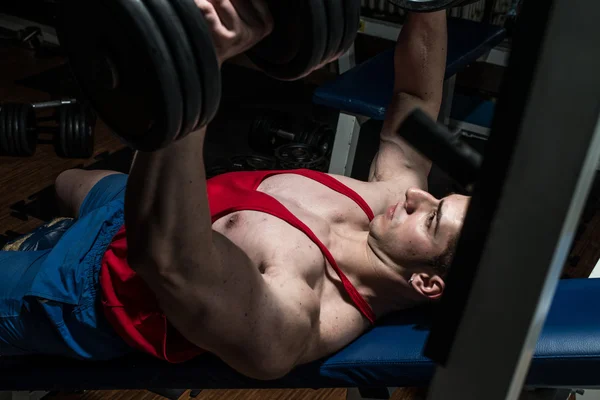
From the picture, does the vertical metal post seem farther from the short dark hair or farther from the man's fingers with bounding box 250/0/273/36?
the short dark hair

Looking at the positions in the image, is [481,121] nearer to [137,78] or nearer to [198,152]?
[198,152]

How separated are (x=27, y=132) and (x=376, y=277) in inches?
72.4

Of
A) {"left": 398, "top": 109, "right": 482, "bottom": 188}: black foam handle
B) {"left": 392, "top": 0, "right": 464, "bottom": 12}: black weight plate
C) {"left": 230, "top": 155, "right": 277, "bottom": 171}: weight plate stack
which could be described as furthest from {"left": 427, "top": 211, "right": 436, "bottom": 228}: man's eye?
{"left": 230, "top": 155, "right": 277, "bottom": 171}: weight plate stack

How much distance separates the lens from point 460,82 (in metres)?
3.68

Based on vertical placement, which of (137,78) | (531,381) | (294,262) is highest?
(137,78)

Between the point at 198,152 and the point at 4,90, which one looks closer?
the point at 198,152

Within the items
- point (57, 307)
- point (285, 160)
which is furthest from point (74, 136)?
point (57, 307)

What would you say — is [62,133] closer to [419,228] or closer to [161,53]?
[419,228]

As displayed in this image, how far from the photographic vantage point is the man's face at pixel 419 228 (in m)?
1.36

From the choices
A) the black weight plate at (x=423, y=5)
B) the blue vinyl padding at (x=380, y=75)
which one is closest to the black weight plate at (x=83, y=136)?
the blue vinyl padding at (x=380, y=75)

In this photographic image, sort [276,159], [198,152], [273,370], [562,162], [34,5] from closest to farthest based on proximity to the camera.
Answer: [562,162] < [198,152] < [273,370] < [276,159] < [34,5]

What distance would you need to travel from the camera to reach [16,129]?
2.66m

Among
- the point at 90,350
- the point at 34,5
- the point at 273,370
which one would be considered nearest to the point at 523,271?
the point at 273,370

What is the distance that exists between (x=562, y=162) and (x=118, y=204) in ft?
4.15
